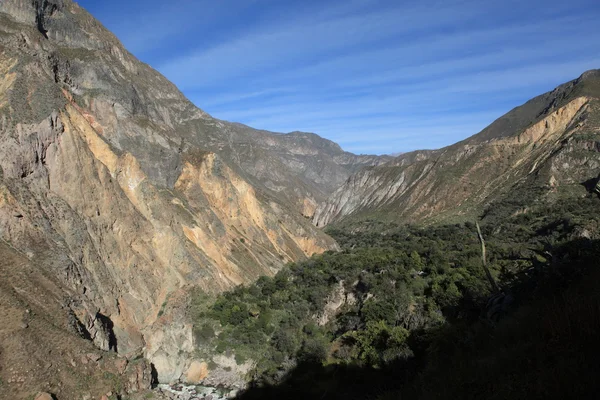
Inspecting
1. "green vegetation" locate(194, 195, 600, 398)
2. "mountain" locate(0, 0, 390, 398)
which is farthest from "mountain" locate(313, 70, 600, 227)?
"mountain" locate(0, 0, 390, 398)

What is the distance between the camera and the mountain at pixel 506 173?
69.2 m

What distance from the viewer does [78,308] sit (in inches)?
1012

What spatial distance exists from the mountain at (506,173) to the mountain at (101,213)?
4328 cm

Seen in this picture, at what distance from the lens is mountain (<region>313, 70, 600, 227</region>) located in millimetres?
69188

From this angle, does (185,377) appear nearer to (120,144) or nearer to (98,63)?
(120,144)

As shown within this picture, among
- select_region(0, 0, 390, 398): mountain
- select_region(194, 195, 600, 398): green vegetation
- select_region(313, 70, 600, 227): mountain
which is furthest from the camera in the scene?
select_region(313, 70, 600, 227): mountain

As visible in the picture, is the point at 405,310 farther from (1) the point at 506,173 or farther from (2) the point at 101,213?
(1) the point at 506,173

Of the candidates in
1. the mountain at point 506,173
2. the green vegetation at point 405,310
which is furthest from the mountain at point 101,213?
the mountain at point 506,173

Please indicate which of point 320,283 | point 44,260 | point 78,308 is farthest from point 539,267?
point 320,283

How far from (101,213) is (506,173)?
77730 millimetres

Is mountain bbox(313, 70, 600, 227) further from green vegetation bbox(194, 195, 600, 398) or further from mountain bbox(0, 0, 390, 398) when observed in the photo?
mountain bbox(0, 0, 390, 398)

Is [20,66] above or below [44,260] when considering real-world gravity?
above

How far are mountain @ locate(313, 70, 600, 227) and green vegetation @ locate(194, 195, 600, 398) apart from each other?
11.3 meters

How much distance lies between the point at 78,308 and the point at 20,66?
843 inches
